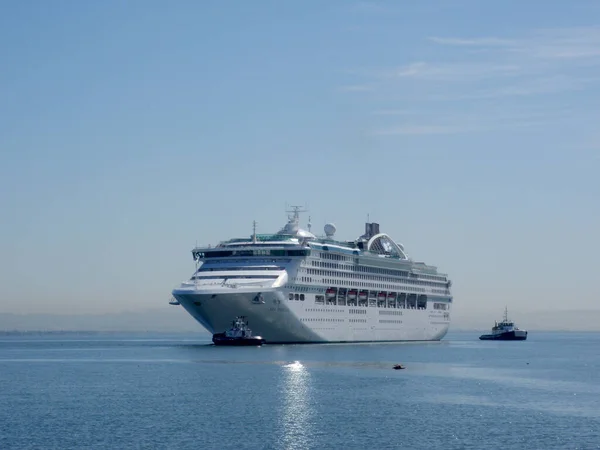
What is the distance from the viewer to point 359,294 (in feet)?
448

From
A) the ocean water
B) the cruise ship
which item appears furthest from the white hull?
the ocean water

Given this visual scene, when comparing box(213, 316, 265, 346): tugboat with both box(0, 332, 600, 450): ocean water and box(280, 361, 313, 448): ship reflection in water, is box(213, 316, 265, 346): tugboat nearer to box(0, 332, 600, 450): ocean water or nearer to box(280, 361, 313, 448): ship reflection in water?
box(0, 332, 600, 450): ocean water

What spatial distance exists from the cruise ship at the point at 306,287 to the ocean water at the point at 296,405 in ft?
41.4

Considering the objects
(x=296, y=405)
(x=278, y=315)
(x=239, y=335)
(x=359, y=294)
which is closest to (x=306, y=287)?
(x=278, y=315)

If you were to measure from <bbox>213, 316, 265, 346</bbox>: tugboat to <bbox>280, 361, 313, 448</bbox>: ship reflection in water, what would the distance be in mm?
26598

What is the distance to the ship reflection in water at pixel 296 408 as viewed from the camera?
50406 millimetres

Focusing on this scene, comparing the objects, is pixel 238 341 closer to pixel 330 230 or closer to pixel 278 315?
pixel 278 315

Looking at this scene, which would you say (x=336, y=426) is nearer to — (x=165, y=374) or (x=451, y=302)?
(x=165, y=374)

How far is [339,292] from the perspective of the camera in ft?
430

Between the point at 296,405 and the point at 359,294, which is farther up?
the point at 359,294

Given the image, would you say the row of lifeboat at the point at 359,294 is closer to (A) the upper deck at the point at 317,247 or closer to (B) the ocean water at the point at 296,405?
(A) the upper deck at the point at 317,247

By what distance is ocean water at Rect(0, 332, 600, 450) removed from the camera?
5050cm

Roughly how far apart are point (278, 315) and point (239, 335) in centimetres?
504

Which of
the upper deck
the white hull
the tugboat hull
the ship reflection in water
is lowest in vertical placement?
the ship reflection in water
